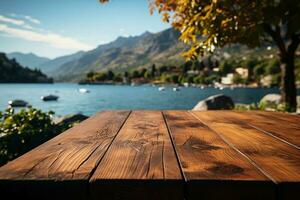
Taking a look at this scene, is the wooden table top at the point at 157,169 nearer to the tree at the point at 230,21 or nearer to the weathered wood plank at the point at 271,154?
the weathered wood plank at the point at 271,154

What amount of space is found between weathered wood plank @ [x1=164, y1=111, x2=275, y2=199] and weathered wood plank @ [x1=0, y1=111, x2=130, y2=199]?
491 millimetres

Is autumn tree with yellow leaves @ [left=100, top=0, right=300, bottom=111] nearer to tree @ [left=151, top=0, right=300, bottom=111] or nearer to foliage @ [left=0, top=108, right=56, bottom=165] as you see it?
tree @ [left=151, top=0, right=300, bottom=111]

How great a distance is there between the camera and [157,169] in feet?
4.75

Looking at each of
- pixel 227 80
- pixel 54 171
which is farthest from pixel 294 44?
pixel 227 80

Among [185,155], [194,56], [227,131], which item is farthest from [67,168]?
[194,56]

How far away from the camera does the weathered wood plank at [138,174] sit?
4.20ft

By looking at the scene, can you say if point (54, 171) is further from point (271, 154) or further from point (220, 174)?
point (271, 154)

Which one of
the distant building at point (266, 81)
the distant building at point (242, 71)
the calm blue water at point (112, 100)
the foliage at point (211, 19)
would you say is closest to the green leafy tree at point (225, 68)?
the distant building at point (242, 71)

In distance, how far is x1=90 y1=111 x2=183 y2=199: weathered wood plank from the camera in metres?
1.28

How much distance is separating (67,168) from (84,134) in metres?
1.02

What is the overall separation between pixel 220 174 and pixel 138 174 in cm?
38
